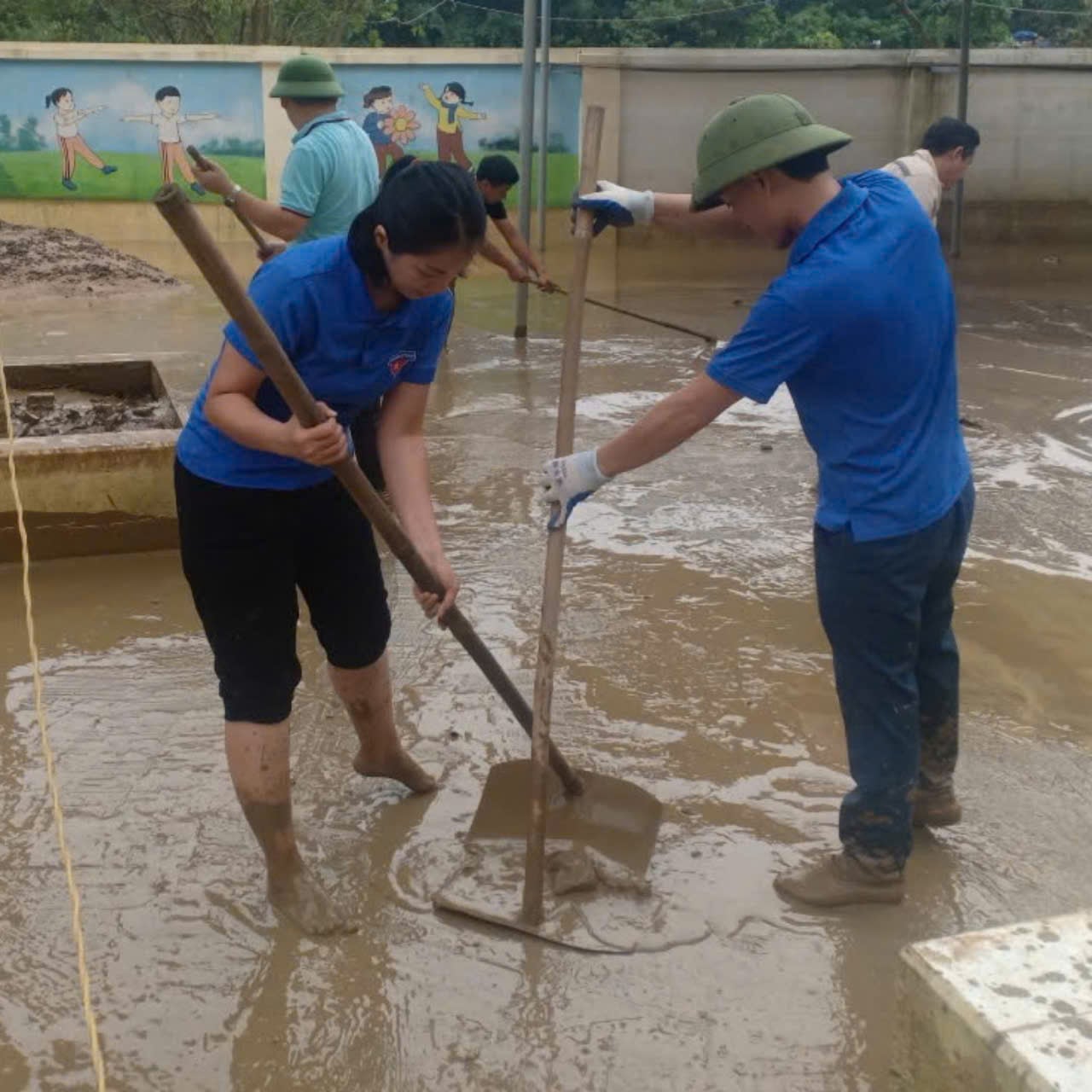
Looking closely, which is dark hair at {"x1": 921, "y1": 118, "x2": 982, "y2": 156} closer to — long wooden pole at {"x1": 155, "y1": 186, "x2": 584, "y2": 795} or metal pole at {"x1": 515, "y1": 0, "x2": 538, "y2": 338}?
long wooden pole at {"x1": 155, "y1": 186, "x2": 584, "y2": 795}

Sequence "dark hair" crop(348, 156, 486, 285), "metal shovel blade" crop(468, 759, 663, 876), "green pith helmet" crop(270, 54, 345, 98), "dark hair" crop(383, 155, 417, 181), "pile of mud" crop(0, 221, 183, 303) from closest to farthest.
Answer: "dark hair" crop(348, 156, 486, 285) < "dark hair" crop(383, 155, 417, 181) < "metal shovel blade" crop(468, 759, 663, 876) < "green pith helmet" crop(270, 54, 345, 98) < "pile of mud" crop(0, 221, 183, 303)

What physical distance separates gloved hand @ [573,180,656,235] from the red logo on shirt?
742 millimetres

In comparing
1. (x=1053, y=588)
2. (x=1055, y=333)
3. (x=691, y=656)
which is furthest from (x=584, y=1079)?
(x=1055, y=333)

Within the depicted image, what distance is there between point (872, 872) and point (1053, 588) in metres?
2.19

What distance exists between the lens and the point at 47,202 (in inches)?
612

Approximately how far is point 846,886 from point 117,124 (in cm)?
1484

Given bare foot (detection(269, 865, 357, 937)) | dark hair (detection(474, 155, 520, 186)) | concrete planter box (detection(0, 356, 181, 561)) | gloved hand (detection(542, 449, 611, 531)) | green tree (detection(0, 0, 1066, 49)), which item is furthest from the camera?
green tree (detection(0, 0, 1066, 49))

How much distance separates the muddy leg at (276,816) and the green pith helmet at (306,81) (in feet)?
9.87

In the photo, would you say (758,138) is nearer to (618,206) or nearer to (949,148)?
(618,206)

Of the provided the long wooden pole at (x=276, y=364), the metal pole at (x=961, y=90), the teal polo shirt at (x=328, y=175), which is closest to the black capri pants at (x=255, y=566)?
the long wooden pole at (x=276, y=364)

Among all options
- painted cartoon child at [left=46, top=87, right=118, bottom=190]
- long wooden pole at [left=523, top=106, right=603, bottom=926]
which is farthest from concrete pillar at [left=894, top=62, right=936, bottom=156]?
long wooden pole at [left=523, top=106, right=603, bottom=926]

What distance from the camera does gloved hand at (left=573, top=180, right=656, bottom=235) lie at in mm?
3367

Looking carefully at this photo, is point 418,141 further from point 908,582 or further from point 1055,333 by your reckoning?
point 908,582

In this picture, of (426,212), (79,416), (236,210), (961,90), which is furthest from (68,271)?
(426,212)
